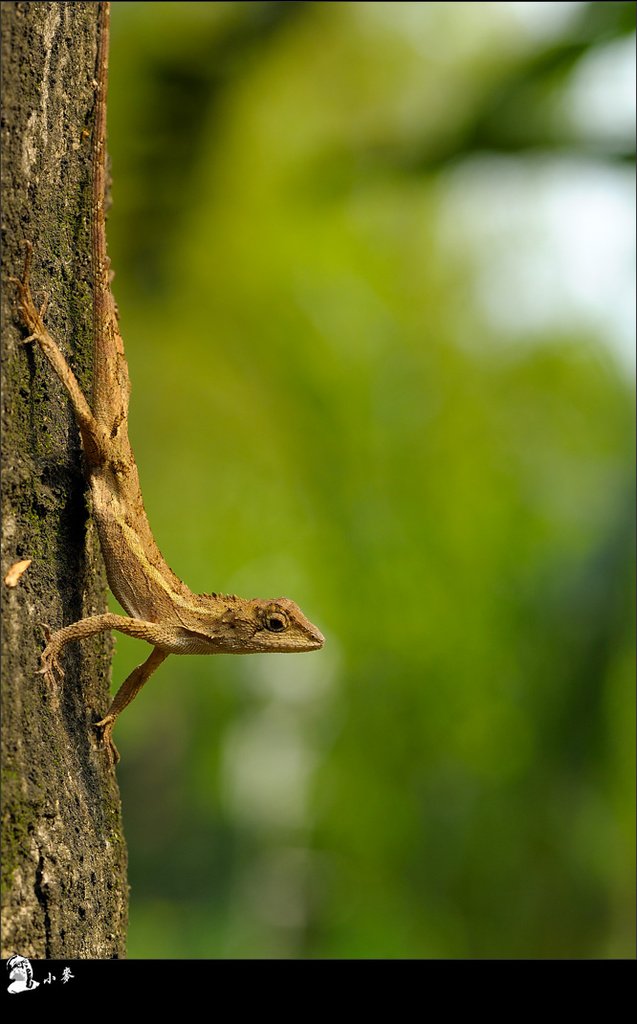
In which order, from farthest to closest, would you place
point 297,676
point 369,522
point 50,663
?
point 369,522
point 297,676
point 50,663

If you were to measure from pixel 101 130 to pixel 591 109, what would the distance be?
6832mm

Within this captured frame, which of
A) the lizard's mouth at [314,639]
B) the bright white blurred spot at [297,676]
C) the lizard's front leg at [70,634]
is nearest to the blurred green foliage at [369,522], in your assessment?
the bright white blurred spot at [297,676]

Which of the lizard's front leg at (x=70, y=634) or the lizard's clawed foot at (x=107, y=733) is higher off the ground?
the lizard's front leg at (x=70, y=634)

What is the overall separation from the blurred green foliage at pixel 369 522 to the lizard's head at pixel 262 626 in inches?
257

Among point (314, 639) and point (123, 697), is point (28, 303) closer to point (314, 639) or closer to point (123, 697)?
point (123, 697)

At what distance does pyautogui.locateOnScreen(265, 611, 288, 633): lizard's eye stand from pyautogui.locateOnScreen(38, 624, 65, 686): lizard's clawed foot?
3.12ft

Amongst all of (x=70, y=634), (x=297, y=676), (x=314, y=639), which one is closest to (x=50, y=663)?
(x=70, y=634)

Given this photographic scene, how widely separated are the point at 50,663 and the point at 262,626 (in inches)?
40.5

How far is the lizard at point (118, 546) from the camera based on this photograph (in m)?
2.72

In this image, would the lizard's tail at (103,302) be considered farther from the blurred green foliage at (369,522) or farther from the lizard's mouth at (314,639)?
the blurred green foliage at (369,522)

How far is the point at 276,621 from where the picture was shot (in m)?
3.41

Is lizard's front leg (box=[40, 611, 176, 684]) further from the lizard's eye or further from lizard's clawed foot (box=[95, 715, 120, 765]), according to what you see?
the lizard's eye

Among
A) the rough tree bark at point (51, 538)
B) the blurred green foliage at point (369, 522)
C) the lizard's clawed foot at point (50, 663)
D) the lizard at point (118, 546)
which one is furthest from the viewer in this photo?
the blurred green foliage at point (369, 522)

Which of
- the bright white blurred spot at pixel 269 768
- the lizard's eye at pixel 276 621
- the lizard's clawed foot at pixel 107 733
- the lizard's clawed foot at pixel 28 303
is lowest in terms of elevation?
the bright white blurred spot at pixel 269 768
